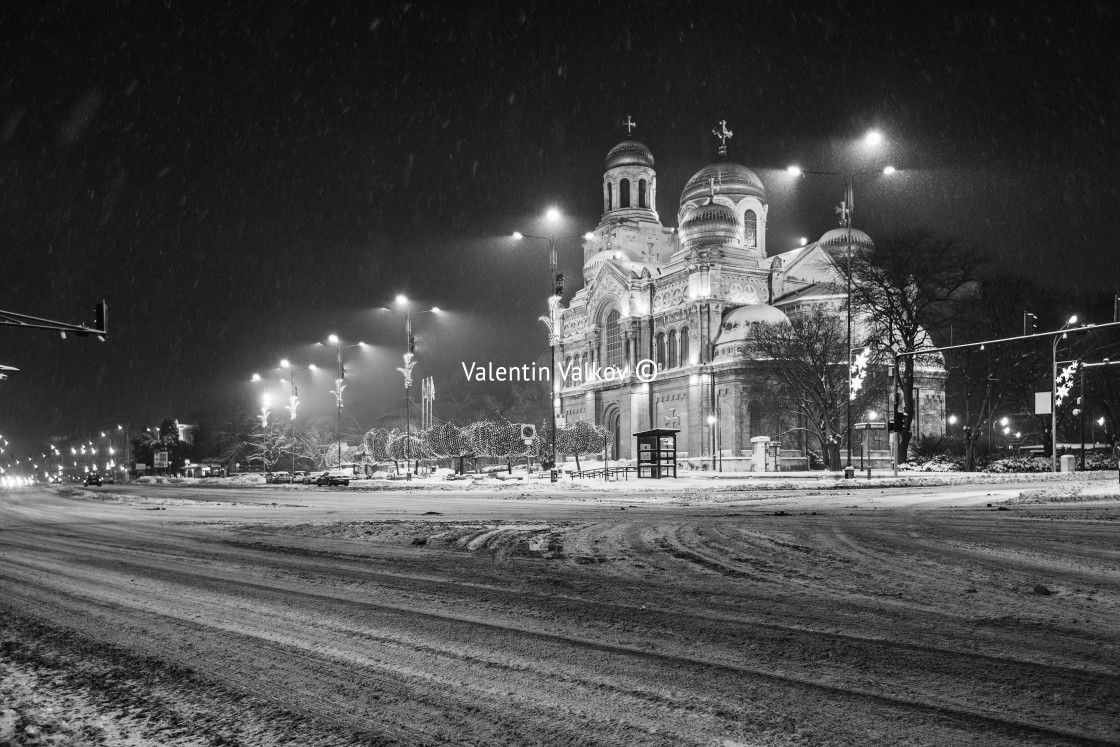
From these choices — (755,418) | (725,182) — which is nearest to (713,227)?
(725,182)

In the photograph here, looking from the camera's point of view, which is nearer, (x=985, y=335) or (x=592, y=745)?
(x=592, y=745)

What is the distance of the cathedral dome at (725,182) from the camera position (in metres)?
87.6

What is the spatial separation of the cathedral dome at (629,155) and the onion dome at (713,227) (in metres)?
17.0

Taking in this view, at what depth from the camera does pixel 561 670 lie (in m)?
5.39

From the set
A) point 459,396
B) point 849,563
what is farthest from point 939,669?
point 459,396

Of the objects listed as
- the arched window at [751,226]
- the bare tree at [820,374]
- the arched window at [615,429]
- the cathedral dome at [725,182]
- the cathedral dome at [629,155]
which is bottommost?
the arched window at [615,429]

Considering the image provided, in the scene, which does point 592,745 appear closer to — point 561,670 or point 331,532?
point 561,670

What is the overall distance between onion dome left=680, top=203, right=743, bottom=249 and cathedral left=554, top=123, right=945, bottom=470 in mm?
104

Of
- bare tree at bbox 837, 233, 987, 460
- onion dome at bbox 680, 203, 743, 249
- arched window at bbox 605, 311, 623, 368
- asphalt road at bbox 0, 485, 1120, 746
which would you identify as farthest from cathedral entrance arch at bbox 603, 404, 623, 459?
asphalt road at bbox 0, 485, 1120, 746

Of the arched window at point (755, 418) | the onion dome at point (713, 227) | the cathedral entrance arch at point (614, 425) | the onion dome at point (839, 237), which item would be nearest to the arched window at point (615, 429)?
the cathedral entrance arch at point (614, 425)

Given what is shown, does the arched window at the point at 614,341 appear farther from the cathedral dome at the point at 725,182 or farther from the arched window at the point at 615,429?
the cathedral dome at the point at 725,182

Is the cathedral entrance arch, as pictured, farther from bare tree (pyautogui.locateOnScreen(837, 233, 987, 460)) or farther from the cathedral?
bare tree (pyautogui.locateOnScreen(837, 233, 987, 460))

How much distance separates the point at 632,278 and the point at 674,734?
7930 centimetres

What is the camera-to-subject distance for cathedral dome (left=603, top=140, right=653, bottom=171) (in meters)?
95.1
